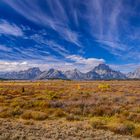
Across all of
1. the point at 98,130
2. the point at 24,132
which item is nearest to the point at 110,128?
the point at 98,130

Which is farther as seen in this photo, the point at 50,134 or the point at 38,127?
the point at 38,127

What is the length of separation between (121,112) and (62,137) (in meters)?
11.1

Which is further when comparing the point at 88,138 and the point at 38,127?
the point at 38,127

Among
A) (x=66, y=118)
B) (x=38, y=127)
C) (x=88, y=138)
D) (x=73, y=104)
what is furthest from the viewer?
(x=73, y=104)

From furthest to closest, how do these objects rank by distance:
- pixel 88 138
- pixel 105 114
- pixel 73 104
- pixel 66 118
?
1. pixel 73 104
2. pixel 105 114
3. pixel 66 118
4. pixel 88 138

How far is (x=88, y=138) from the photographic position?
45.5ft

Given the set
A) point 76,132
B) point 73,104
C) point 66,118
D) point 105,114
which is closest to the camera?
point 76,132

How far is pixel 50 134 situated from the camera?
14.5 metres

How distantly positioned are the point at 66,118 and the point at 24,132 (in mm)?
6026

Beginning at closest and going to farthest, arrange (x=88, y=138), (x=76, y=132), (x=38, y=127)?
(x=88, y=138), (x=76, y=132), (x=38, y=127)

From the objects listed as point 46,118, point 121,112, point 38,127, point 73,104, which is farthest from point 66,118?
point 73,104

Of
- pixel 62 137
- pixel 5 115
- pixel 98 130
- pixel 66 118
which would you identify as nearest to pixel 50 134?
pixel 62 137

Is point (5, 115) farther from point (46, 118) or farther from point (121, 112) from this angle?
point (121, 112)

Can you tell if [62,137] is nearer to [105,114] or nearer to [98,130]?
[98,130]
